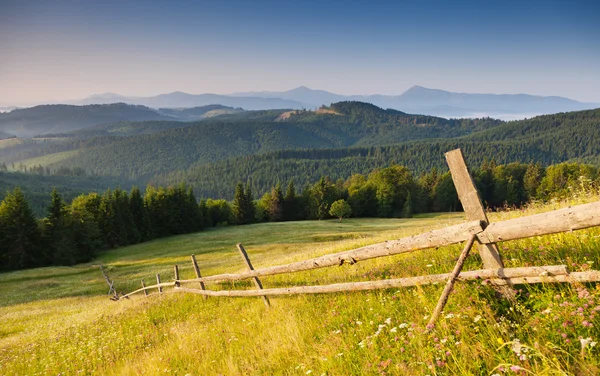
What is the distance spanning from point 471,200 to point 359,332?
107 inches

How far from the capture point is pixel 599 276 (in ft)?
12.9

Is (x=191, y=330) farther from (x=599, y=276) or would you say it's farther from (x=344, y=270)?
(x=599, y=276)

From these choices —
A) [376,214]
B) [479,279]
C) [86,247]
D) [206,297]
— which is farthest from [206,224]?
[479,279]

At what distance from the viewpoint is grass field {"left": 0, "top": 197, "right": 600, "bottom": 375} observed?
365 centimetres

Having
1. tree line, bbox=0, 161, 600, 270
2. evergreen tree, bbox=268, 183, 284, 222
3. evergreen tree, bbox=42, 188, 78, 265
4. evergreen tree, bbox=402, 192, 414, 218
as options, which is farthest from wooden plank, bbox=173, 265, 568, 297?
evergreen tree, bbox=268, 183, 284, 222

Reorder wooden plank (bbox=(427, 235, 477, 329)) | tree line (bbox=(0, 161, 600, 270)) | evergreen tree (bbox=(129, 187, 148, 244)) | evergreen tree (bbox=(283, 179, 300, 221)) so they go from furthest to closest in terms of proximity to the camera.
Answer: evergreen tree (bbox=(283, 179, 300, 221)) → evergreen tree (bbox=(129, 187, 148, 244)) → tree line (bbox=(0, 161, 600, 270)) → wooden plank (bbox=(427, 235, 477, 329))

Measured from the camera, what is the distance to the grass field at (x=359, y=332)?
144 inches

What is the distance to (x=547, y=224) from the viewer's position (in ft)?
13.1

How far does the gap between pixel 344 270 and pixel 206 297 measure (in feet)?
18.9

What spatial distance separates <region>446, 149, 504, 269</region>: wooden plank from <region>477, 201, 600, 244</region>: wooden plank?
0.22 m

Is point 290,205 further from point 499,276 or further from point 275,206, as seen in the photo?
point 499,276

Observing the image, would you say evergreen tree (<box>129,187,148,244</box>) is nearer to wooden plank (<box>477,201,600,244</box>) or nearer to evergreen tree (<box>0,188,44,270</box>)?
evergreen tree (<box>0,188,44,270</box>)

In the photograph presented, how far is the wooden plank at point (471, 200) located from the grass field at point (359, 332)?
0.52m

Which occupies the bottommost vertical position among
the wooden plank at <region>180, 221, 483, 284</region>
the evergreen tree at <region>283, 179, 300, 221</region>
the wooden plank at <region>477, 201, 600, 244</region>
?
the evergreen tree at <region>283, 179, 300, 221</region>
